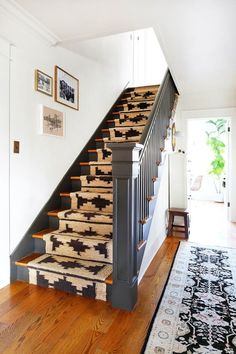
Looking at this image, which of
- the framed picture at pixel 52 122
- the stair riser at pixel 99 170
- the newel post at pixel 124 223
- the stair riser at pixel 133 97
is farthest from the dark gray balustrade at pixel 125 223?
the stair riser at pixel 133 97

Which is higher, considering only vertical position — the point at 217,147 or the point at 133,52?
the point at 133,52

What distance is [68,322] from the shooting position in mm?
1691

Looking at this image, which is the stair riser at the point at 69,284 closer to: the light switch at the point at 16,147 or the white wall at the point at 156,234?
the white wall at the point at 156,234

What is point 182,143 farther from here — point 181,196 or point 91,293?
point 91,293

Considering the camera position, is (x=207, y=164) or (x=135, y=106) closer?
(x=135, y=106)

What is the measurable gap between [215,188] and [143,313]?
6.90 meters

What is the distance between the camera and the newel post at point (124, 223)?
1783 mm

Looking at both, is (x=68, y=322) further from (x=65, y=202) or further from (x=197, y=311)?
(x=65, y=202)

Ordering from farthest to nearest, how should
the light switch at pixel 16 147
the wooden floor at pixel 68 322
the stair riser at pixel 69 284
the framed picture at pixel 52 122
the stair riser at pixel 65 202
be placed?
1. the stair riser at pixel 65 202
2. the framed picture at pixel 52 122
3. the light switch at pixel 16 147
4. the stair riser at pixel 69 284
5. the wooden floor at pixel 68 322

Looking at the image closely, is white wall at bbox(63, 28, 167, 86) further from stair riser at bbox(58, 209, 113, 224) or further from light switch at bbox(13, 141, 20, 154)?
stair riser at bbox(58, 209, 113, 224)

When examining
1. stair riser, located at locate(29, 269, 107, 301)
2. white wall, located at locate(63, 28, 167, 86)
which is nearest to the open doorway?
Result: white wall, located at locate(63, 28, 167, 86)

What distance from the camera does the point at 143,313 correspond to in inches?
70.8

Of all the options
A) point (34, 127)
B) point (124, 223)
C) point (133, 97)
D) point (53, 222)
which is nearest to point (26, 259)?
point (53, 222)

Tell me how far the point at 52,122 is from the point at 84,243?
53.4 inches
